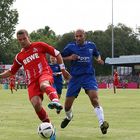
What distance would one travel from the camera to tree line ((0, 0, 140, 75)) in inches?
3647

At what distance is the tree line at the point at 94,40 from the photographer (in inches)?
3647

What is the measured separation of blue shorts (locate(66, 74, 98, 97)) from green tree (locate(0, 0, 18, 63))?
79.3 metres

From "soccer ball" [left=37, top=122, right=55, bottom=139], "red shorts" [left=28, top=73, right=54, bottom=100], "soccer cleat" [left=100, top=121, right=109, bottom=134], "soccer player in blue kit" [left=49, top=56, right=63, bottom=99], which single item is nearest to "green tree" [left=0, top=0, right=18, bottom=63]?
"soccer player in blue kit" [left=49, top=56, right=63, bottom=99]

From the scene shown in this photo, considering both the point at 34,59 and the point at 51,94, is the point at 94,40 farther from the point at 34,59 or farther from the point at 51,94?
the point at 51,94

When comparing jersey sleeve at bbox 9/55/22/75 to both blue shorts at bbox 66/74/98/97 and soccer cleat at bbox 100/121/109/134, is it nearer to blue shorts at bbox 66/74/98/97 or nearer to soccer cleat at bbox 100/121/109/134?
blue shorts at bbox 66/74/98/97

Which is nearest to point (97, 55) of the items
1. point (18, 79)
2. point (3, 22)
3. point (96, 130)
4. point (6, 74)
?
point (96, 130)

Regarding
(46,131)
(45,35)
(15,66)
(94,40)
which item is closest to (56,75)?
(15,66)

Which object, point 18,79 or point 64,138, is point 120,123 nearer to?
point 64,138

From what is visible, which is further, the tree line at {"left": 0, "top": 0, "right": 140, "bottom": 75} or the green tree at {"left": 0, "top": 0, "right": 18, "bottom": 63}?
the tree line at {"left": 0, "top": 0, "right": 140, "bottom": 75}

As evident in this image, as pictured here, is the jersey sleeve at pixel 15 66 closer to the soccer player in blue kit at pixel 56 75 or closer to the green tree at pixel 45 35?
the soccer player in blue kit at pixel 56 75

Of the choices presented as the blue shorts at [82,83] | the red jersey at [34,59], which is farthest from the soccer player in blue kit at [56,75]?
the red jersey at [34,59]

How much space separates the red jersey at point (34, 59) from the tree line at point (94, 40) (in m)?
79.0

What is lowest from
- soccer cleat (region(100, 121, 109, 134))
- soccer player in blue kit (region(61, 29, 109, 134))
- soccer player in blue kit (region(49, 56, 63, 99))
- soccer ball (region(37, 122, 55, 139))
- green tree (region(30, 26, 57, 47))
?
green tree (region(30, 26, 57, 47))

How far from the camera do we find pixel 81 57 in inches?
488
